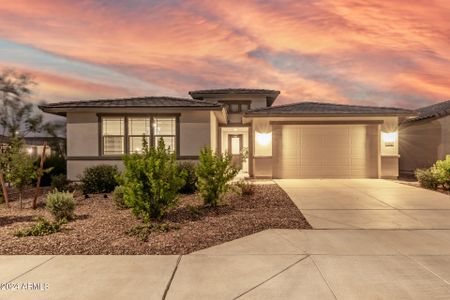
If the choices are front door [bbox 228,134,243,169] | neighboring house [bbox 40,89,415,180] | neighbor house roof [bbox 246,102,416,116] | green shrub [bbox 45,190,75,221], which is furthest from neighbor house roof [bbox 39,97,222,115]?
front door [bbox 228,134,243,169]

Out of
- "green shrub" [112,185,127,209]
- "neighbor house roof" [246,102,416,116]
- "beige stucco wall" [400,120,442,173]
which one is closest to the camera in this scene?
"green shrub" [112,185,127,209]

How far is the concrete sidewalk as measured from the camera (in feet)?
12.3

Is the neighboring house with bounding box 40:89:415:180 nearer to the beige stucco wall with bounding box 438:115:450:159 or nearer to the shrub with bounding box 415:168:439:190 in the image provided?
the beige stucco wall with bounding box 438:115:450:159

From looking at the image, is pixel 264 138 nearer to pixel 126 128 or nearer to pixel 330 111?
pixel 330 111

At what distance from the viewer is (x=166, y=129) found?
14.1 m

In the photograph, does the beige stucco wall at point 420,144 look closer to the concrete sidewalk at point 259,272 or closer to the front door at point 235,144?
the front door at point 235,144

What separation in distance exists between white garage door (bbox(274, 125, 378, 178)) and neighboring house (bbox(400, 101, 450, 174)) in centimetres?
350

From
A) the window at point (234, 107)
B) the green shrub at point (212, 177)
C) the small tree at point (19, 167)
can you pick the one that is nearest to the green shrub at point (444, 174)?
the green shrub at point (212, 177)

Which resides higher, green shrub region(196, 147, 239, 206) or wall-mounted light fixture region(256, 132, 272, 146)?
wall-mounted light fixture region(256, 132, 272, 146)

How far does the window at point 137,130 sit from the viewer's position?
14.0 meters

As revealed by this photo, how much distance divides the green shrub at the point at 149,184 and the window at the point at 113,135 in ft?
24.3

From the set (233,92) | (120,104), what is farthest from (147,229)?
(233,92)

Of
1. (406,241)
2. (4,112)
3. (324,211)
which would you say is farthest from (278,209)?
(4,112)

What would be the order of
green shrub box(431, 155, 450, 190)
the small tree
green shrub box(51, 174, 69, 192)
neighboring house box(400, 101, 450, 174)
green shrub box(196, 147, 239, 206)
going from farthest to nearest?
neighboring house box(400, 101, 450, 174)
green shrub box(51, 174, 69, 192)
green shrub box(431, 155, 450, 190)
the small tree
green shrub box(196, 147, 239, 206)
